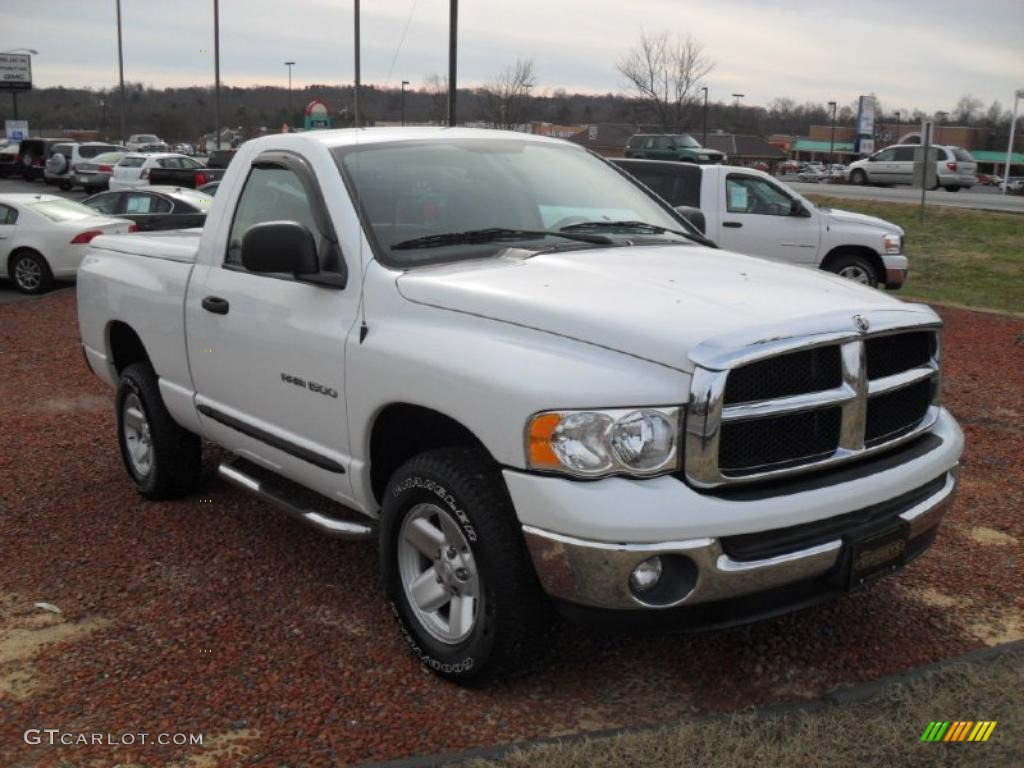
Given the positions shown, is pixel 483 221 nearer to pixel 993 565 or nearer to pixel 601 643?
pixel 601 643

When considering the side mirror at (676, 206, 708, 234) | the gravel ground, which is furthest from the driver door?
the side mirror at (676, 206, 708, 234)

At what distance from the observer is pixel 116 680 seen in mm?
3789

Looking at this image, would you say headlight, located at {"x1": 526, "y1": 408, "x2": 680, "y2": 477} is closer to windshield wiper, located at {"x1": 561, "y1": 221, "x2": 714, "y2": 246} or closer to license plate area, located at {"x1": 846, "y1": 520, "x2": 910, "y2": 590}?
license plate area, located at {"x1": 846, "y1": 520, "x2": 910, "y2": 590}

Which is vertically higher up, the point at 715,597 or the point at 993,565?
the point at 715,597

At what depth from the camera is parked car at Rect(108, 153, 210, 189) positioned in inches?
1303

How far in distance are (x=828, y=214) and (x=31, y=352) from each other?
31.6 ft

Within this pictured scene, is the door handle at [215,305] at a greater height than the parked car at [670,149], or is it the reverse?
the parked car at [670,149]

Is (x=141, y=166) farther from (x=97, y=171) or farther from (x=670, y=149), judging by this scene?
(x=670, y=149)

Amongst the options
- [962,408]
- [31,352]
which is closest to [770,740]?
[962,408]

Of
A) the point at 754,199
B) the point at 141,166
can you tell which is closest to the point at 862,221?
the point at 754,199

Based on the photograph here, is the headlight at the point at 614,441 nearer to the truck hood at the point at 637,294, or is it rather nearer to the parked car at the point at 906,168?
the truck hood at the point at 637,294

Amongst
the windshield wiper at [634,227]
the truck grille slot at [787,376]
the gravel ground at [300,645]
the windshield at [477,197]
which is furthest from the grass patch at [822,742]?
the windshield wiper at [634,227]

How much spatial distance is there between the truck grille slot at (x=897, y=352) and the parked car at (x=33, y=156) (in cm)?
4941

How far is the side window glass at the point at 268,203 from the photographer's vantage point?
453 cm
